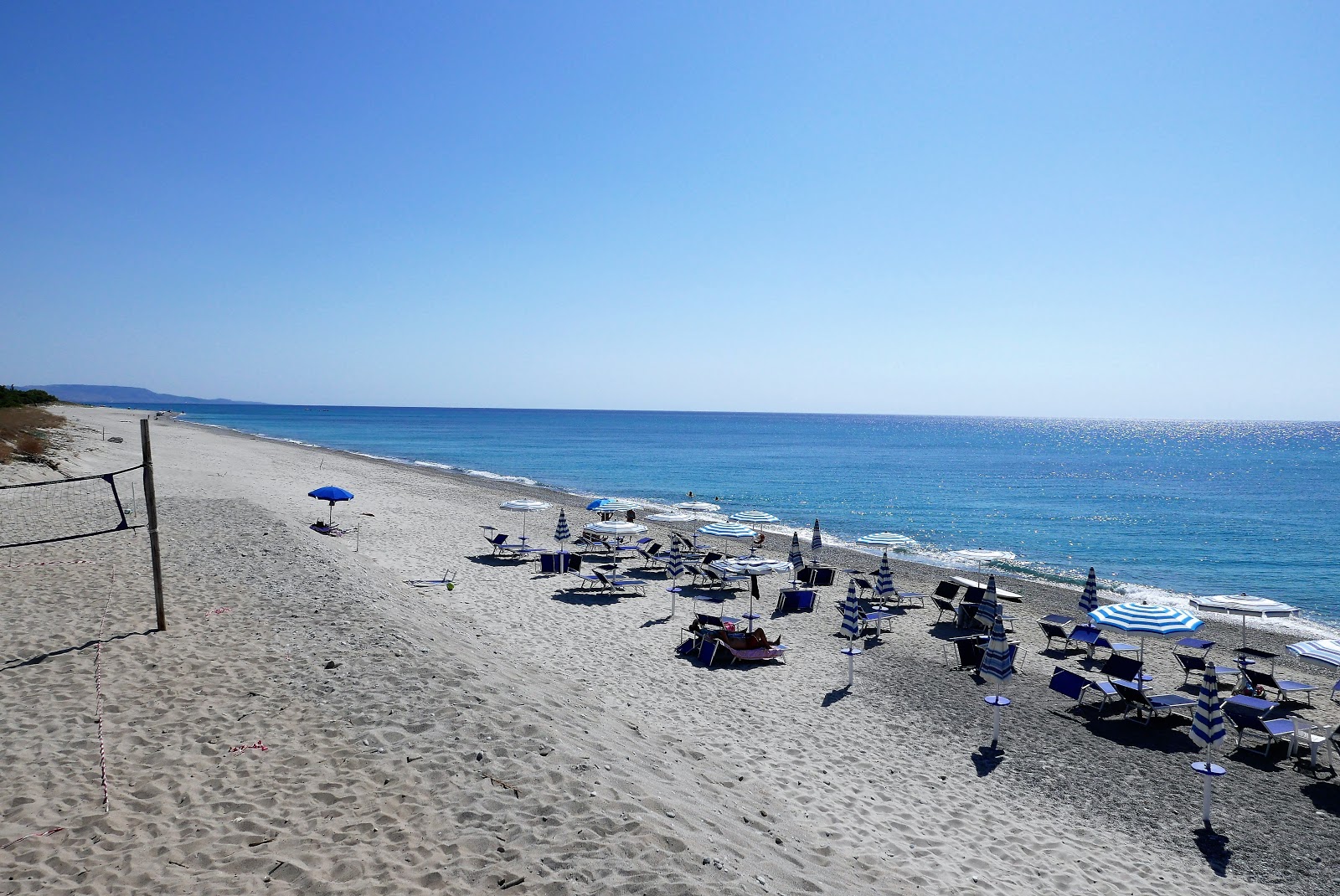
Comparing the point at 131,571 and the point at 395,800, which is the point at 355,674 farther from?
the point at 131,571

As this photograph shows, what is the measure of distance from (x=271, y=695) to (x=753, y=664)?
26.3ft

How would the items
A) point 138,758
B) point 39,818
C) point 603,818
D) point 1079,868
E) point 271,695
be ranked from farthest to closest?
point 271,695
point 1079,868
point 138,758
point 603,818
point 39,818

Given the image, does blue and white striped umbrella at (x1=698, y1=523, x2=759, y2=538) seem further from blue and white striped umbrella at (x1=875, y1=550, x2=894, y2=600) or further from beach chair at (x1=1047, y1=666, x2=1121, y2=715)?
beach chair at (x1=1047, y1=666, x2=1121, y2=715)

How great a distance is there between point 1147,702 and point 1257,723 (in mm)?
1325

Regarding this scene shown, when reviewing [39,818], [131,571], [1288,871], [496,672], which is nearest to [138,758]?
[39,818]

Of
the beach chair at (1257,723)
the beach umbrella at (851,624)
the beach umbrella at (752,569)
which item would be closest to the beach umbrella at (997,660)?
the beach umbrella at (851,624)

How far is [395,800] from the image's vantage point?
6121 millimetres

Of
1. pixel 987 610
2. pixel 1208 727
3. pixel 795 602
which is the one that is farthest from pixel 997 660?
pixel 795 602

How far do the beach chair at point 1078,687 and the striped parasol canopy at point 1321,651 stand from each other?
9.03ft

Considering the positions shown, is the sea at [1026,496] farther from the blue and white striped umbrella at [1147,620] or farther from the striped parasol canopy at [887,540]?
the blue and white striped umbrella at [1147,620]

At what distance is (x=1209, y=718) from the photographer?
8383 mm

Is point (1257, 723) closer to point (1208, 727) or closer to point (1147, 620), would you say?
point (1147, 620)

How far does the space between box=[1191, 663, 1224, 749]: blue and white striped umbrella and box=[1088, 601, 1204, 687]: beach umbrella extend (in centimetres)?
403

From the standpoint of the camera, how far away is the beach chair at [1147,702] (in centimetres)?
1118
